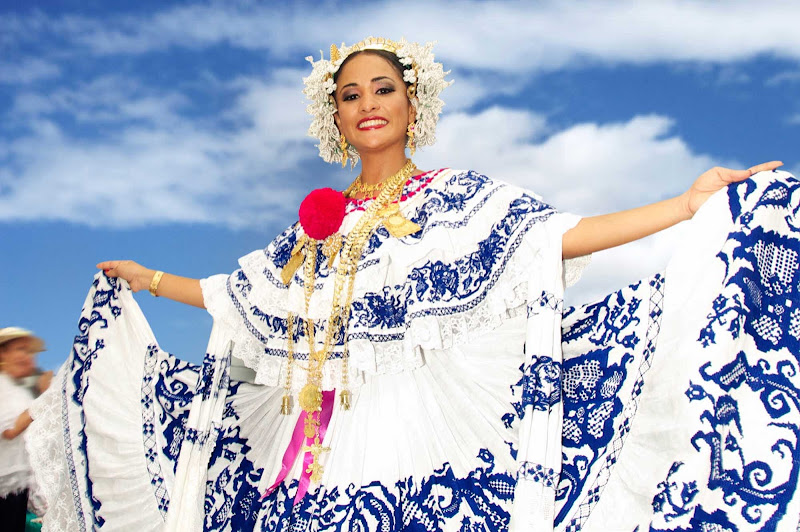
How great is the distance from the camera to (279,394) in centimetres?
329

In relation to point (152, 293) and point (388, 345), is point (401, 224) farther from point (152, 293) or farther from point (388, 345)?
point (152, 293)

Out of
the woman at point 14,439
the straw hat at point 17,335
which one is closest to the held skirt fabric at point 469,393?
the woman at point 14,439

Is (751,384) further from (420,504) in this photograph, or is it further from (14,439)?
(14,439)

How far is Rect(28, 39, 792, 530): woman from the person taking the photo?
8.58ft

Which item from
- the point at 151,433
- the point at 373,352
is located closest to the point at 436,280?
the point at 373,352

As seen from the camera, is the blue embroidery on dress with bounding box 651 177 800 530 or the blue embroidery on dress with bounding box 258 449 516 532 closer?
the blue embroidery on dress with bounding box 651 177 800 530

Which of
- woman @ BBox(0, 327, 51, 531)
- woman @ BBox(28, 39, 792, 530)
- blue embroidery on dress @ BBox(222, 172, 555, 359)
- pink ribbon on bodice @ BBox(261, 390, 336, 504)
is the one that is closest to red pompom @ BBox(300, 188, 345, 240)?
woman @ BBox(28, 39, 792, 530)

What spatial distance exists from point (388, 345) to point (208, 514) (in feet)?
3.41

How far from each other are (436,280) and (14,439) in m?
2.44

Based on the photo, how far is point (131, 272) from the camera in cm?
351

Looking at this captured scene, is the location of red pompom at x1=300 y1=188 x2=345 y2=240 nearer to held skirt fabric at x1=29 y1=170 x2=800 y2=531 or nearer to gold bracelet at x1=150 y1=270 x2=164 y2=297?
held skirt fabric at x1=29 y1=170 x2=800 y2=531

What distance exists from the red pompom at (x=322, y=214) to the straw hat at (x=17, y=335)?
6.68 feet

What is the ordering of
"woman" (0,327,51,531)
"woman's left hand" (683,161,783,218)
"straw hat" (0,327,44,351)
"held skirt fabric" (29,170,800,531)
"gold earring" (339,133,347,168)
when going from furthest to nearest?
"straw hat" (0,327,44,351) < "woman" (0,327,51,531) < "gold earring" (339,133,347,168) < "woman's left hand" (683,161,783,218) < "held skirt fabric" (29,170,800,531)

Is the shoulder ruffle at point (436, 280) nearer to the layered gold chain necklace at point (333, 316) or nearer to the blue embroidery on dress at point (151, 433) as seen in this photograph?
the layered gold chain necklace at point (333, 316)
